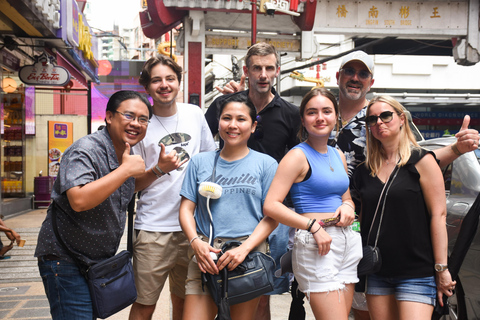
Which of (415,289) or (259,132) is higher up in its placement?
(259,132)

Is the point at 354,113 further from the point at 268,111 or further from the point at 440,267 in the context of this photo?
the point at 440,267

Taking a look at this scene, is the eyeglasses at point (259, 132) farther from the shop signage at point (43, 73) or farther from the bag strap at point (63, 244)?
the shop signage at point (43, 73)

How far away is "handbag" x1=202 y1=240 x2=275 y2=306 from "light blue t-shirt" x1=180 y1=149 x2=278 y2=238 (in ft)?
0.47

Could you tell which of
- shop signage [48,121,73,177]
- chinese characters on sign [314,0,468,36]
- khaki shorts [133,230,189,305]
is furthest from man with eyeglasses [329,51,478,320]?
shop signage [48,121,73,177]

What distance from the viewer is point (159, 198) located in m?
3.20

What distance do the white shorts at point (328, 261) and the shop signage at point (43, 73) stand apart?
8249 millimetres

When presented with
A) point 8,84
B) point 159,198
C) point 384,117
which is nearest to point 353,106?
point 384,117

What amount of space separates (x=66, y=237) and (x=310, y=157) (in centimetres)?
142

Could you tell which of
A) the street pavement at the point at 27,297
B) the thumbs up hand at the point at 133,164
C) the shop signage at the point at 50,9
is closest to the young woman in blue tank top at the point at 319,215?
the thumbs up hand at the point at 133,164

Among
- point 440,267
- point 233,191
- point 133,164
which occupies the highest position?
point 133,164

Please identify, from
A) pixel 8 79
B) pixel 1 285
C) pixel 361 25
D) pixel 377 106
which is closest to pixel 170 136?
pixel 377 106

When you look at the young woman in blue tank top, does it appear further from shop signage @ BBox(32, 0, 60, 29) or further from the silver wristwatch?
shop signage @ BBox(32, 0, 60, 29)

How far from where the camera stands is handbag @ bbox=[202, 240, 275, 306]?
2.55 meters

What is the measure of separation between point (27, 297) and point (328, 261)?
423 centimetres
